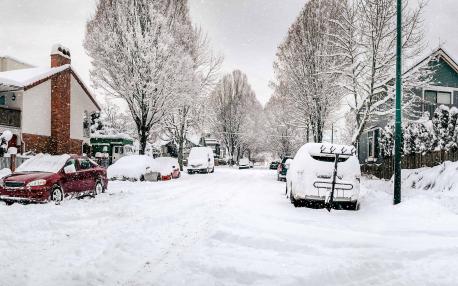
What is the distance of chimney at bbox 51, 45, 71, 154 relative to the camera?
2873 centimetres

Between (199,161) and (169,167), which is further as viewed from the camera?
(199,161)

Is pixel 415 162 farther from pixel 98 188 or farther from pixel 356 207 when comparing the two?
pixel 98 188

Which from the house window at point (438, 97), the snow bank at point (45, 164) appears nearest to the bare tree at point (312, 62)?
the house window at point (438, 97)

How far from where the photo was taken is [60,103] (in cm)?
2920

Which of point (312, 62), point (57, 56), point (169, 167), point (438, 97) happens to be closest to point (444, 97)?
point (438, 97)

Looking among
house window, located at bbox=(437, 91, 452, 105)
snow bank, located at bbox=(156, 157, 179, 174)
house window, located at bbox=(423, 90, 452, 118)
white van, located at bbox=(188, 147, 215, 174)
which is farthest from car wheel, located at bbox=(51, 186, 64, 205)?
house window, located at bbox=(437, 91, 452, 105)

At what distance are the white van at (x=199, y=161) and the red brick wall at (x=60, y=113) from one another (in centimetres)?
1009

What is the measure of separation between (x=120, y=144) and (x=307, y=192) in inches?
1378

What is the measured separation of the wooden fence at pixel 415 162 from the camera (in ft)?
47.3

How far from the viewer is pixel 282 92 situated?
32750 millimetres

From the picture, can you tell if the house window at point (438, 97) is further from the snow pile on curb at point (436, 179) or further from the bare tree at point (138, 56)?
the bare tree at point (138, 56)

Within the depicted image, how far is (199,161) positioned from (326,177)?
24833mm

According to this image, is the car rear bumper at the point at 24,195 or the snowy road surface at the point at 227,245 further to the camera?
the car rear bumper at the point at 24,195

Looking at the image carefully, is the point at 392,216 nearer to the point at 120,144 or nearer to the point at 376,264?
the point at 376,264
